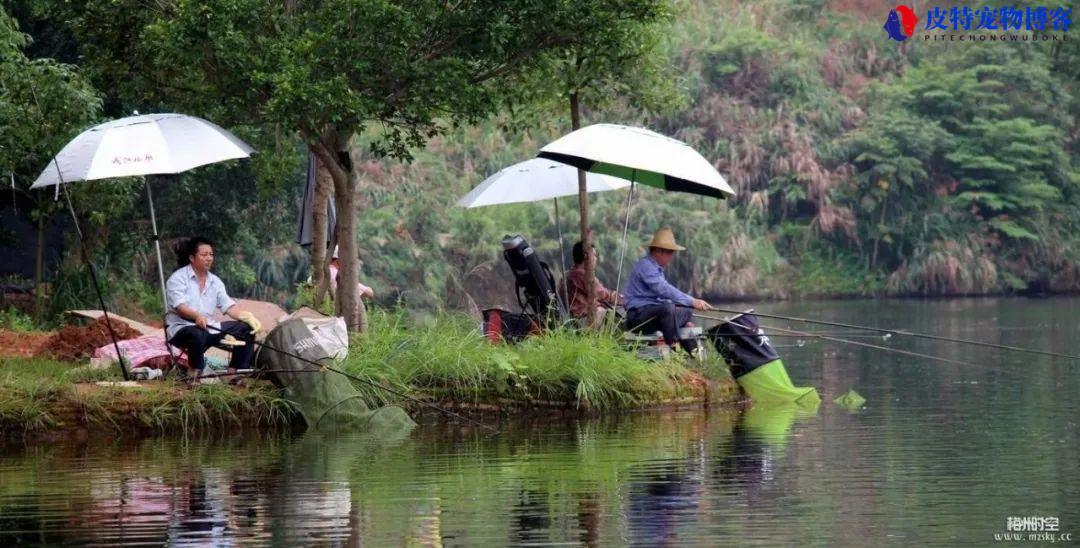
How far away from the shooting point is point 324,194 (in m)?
17.6

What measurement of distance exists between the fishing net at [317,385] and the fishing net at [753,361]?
336 cm

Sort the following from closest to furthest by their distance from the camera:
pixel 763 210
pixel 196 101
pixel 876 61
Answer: pixel 196 101 < pixel 763 210 < pixel 876 61

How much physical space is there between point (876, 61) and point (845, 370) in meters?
33.1

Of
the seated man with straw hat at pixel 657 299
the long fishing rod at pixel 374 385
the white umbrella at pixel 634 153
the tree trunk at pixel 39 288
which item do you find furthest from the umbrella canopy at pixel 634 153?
the tree trunk at pixel 39 288

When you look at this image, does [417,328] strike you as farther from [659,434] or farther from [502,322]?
[659,434]

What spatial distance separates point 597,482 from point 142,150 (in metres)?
4.82

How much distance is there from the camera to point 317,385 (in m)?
13.4

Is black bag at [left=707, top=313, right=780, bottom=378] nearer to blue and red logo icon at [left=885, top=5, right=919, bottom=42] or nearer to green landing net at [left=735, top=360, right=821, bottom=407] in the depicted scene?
green landing net at [left=735, top=360, right=821, bottom=407]

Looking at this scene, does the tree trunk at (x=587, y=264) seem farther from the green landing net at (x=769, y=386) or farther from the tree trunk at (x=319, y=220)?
the tree trunk at (x=319, y=220)

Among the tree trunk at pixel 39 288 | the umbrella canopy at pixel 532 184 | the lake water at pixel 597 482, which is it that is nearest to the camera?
the lake water at pixel 597 482

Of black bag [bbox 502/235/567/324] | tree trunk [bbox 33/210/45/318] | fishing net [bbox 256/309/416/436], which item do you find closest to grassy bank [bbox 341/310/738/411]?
fishing net [bbox 256/309/416/436]

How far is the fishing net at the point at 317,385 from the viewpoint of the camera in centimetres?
1337

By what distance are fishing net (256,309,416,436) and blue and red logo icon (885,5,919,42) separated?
41.6m

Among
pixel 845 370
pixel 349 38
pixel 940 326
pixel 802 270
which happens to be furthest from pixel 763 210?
pixel 349 38
